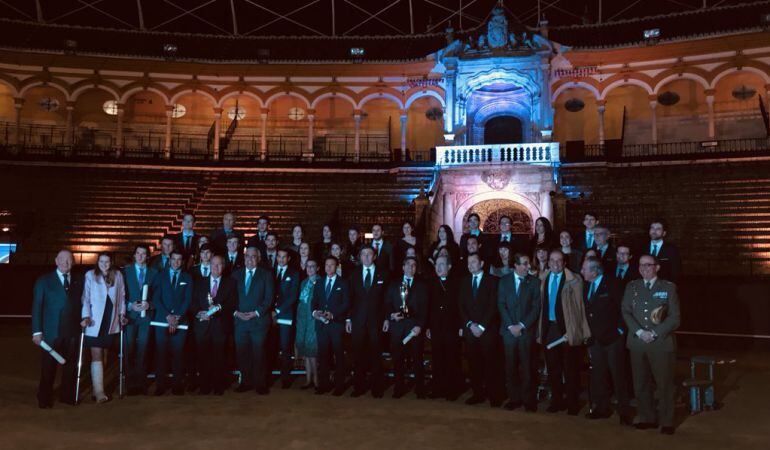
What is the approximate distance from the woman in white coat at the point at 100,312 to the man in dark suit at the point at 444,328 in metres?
4.07

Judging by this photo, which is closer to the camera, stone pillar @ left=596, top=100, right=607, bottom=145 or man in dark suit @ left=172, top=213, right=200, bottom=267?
man in dark suit @ left=172, top=213, right=200, bottom=267

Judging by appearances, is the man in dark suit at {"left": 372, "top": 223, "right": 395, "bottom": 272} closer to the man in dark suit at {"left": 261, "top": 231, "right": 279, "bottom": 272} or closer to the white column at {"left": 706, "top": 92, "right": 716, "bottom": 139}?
the man in dark suit at {"left": 261, "top": 231, "right": 279, "bottom": 272}

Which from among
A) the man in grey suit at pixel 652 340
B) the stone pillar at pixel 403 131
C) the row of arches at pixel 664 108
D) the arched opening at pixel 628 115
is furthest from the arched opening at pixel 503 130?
the man in grey suit at pixel 652 340

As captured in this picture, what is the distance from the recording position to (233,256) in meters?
9.30

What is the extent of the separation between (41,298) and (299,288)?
3.22 meters

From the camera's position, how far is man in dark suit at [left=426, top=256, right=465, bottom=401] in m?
7.79

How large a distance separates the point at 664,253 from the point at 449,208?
40.3 ft

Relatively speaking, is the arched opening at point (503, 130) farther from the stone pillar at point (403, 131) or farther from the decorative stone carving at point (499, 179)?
the decorative stone carving at point (499, 179)

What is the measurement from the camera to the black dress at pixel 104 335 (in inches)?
297

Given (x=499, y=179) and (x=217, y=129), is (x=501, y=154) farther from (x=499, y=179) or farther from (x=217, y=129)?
(x=217, y=129)

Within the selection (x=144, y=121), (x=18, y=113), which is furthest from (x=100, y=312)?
(x=144, y=121)

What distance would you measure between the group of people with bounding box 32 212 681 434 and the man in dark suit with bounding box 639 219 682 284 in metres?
0.02

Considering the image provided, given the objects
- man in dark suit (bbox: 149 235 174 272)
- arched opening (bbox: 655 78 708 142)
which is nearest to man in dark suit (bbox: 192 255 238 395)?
man in dark suit (bbox: 149 235 174 272)

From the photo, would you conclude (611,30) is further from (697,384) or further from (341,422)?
(341,422)
